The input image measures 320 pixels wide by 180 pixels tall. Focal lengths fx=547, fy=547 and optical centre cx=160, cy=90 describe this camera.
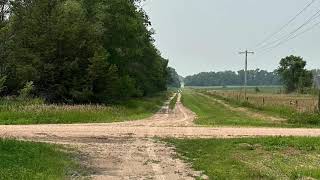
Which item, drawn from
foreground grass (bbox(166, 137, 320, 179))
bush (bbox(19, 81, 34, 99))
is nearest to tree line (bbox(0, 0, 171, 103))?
bush (bbox(19, 81, 34, 99))

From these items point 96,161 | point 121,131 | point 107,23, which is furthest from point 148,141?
point 107,23

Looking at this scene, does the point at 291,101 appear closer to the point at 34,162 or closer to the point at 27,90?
the point at 27,90

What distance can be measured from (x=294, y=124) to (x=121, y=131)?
1446 cm

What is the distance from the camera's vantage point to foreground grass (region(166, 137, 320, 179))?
15141 mm

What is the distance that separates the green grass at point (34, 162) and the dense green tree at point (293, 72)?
429ft

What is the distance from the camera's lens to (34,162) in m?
16.5

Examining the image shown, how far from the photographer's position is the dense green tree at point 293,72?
14732 centimetres

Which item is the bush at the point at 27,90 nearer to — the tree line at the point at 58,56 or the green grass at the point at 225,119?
the tree line at the point at 58,56

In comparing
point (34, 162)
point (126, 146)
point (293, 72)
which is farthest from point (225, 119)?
point (293, 72)

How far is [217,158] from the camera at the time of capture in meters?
19.4

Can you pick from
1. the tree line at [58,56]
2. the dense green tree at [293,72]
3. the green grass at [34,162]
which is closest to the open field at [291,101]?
the tree line at [58,56]

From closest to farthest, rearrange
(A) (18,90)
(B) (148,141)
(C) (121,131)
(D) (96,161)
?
1. (D) (96,161)
2. (B) (148,141)
3. (C) (121,131)
4. (A) (18,90)

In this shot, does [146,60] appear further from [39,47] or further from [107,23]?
[39,47]

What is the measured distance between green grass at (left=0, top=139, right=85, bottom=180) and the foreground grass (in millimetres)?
4109
